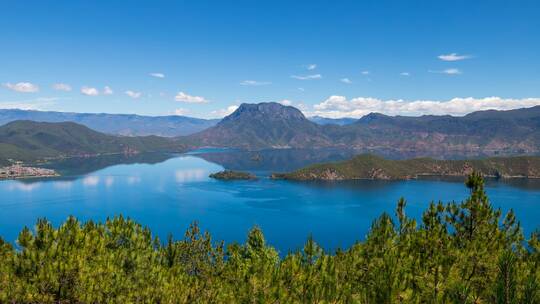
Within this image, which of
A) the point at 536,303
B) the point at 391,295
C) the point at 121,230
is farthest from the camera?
the point at 121,230

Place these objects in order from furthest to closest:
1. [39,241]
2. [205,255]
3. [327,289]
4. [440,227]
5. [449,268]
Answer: [205,255], [440,227], [39,241], [449,268], [327,289]

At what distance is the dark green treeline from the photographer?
78.7 feet

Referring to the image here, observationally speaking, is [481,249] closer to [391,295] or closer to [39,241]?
[391,295]

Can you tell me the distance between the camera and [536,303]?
18969 mm

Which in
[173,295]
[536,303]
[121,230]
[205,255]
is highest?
[536,303]

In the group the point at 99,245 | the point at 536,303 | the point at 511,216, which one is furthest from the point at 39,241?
the point at 511,216

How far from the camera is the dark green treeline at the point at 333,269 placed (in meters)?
24.0

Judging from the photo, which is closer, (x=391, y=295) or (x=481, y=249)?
(x=391, y=295)

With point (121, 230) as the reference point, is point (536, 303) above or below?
above

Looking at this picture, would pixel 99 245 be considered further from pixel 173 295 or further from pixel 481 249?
pixel 481 249

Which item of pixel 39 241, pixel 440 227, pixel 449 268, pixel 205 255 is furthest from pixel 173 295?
pixel 205 255

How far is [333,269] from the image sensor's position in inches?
1108

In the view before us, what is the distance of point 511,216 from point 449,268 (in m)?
12.3

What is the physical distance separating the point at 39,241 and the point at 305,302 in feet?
79.8
